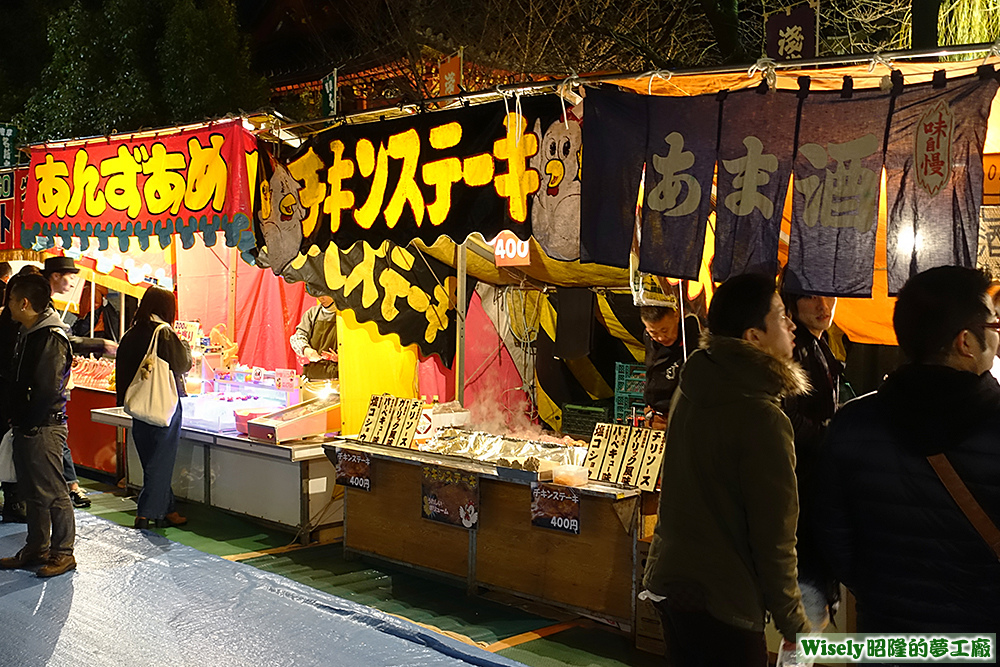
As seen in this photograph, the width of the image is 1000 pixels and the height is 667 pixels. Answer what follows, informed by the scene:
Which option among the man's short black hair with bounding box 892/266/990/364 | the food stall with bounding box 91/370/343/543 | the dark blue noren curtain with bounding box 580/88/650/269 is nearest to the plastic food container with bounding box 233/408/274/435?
the food stall with bounding box 91/370/343/543

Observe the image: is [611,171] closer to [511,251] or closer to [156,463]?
[511,251]

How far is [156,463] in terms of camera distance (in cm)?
799

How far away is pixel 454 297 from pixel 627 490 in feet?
11.5

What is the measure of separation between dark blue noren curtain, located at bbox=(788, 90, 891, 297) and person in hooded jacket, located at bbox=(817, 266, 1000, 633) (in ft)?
6.79

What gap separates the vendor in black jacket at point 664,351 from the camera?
233 inches

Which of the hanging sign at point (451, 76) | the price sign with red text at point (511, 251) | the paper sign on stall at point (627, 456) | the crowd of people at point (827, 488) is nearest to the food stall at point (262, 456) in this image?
the price sign with red text at point (511, 251)

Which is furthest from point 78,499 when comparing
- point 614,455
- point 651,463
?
point 651,463

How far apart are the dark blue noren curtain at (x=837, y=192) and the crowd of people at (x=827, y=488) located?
1.66 m

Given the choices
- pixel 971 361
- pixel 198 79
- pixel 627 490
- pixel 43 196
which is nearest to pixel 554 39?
pixel 198 79

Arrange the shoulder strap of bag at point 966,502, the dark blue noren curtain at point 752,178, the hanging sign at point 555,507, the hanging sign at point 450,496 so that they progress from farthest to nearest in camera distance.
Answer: the hanging sign at point 450,496 < the hanging sign at point 555,507 < the dark blue noren curtain at point 752,178 < the shoulder strap of bag at point 966,502

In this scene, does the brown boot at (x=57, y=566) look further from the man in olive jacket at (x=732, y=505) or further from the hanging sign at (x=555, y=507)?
the man in olive jacket at (x=732, y=505)

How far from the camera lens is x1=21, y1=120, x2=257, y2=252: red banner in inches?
319

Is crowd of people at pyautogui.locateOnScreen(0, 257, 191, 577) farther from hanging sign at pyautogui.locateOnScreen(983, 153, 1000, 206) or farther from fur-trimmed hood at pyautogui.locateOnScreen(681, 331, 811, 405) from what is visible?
hanging sign at pyautogui.locateOnScreen(983, 153, 1000, 206)

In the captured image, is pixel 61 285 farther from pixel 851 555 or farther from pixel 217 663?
pixel 851 555
